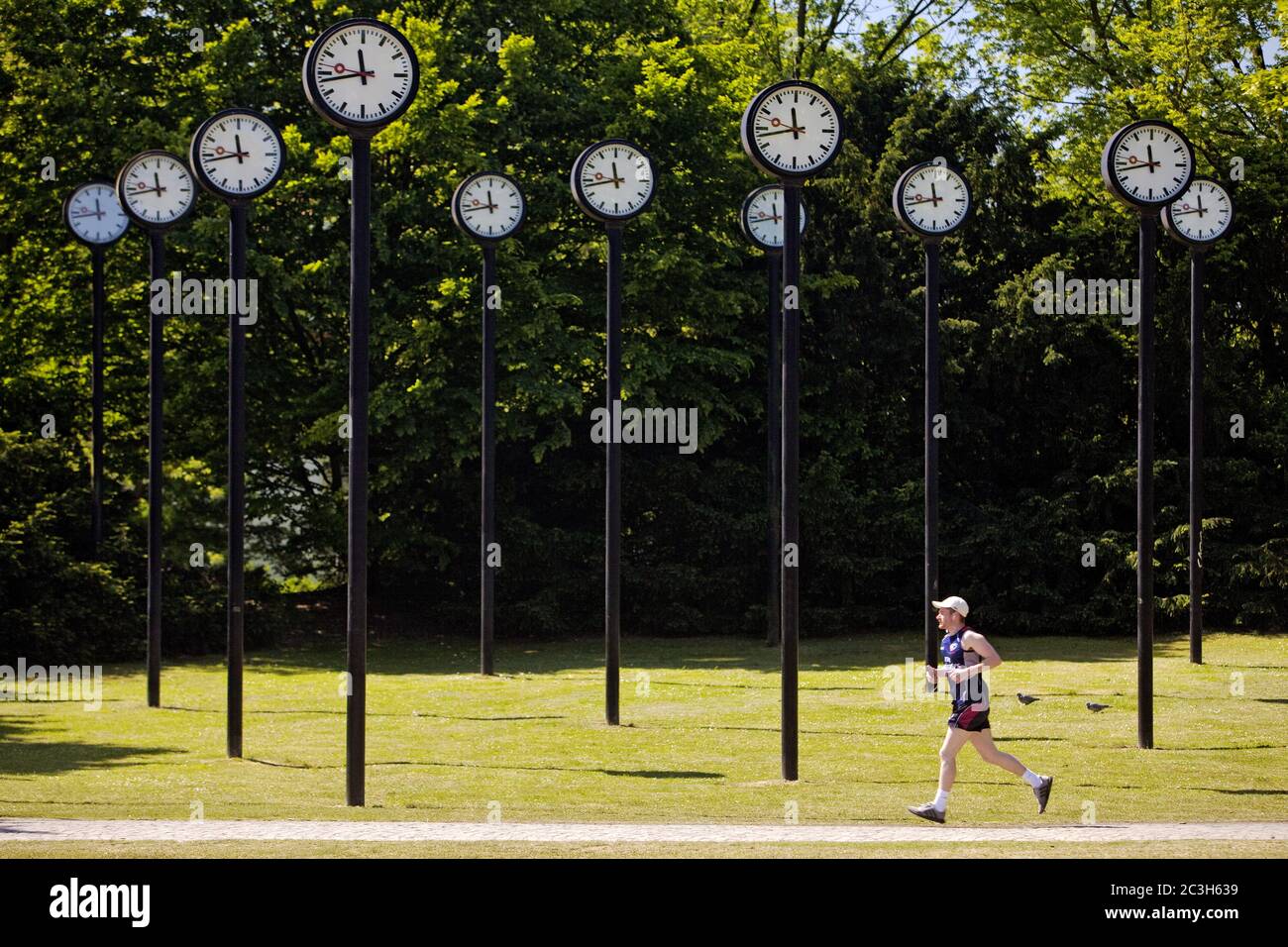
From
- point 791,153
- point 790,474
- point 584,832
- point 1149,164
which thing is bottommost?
point 584,832

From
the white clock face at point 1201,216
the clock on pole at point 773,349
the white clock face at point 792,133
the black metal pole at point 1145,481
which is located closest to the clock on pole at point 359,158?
the white clock face at point 792,133

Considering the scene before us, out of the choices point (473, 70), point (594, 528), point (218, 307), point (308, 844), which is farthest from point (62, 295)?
point (308, 844)

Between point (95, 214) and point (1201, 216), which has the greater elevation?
point (95, 214)

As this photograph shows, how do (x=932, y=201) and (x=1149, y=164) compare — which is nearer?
(x=1149, y=164)

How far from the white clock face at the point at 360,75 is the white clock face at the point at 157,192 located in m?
8.12

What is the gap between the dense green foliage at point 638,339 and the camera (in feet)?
109

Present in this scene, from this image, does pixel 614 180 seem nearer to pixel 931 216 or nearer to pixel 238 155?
pixel 238 155

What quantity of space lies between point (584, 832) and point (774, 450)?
71.2 ft

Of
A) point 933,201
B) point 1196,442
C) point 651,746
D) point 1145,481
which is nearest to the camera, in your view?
point 1145,481

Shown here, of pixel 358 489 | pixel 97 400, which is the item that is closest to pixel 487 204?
pixel 97 400

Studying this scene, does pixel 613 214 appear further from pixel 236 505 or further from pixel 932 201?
pixel 236 505

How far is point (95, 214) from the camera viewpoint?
28984 mm

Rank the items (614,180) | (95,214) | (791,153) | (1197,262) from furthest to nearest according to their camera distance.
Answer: (95,214) → (1197,262) → (614,180) → (791,153)

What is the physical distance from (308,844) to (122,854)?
1.32 metres
